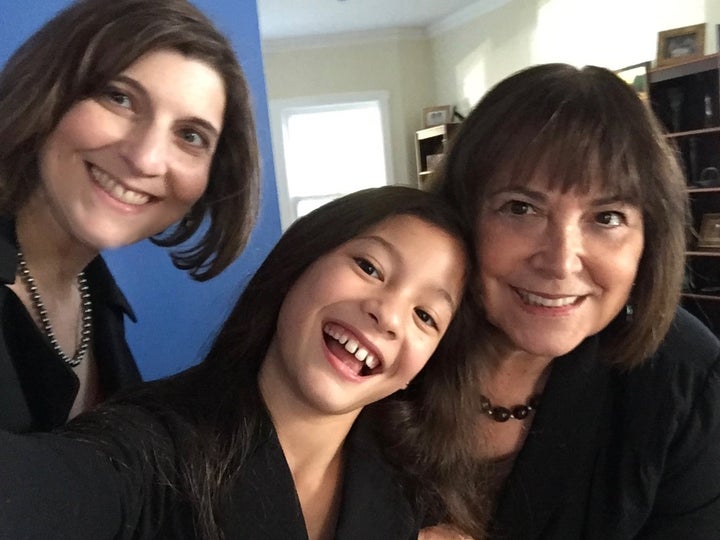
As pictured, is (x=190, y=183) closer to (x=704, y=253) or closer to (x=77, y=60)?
(x=77, y=60)

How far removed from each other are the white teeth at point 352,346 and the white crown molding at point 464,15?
4.53 metres

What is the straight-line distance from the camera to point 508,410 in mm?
1163

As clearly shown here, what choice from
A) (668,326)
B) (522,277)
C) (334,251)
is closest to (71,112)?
(334,251)

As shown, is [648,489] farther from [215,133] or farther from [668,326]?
[215,133]

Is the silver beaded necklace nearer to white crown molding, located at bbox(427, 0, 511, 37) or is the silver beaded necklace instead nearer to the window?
white crown molding, located at bbox(427, 0, 511, 37)

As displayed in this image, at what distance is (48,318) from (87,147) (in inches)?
10.7

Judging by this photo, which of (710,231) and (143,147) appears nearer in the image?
(143,147)

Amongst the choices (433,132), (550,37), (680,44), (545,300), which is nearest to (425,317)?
(545,300)

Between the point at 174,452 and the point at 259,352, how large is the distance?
222 mm

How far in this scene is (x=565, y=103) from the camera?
3.29 ft

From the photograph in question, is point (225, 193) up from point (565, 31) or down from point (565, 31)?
down

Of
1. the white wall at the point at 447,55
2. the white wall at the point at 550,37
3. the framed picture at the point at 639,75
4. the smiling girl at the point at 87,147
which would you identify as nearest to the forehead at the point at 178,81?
the smiling girl at the point at 87,147

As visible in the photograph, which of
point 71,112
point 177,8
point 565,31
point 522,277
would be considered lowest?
point 522,277

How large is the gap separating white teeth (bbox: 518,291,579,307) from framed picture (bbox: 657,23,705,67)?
3.00 meters
